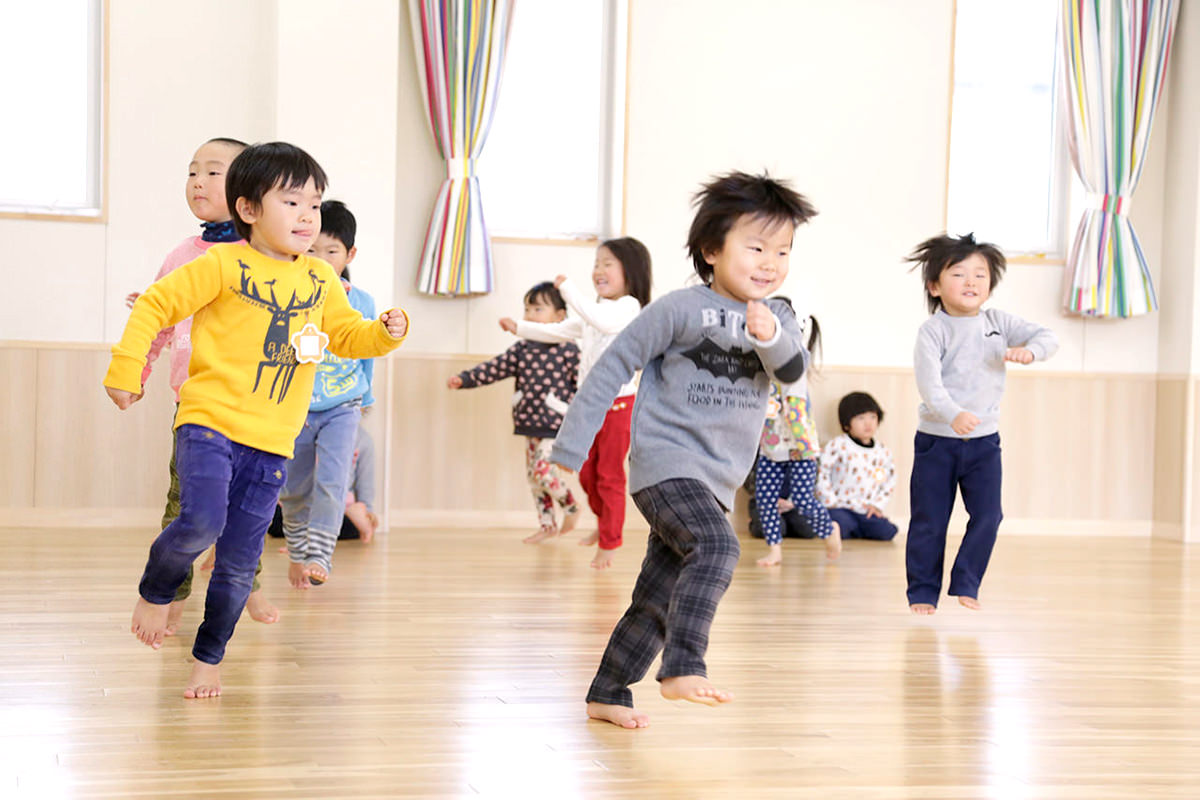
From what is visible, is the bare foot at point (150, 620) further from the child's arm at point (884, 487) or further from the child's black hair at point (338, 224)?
the child's arm at point (884, 487)

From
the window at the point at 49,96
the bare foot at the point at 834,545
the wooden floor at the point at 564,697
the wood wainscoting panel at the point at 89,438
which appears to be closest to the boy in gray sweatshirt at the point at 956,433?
the wooden floor at the point at 564,697

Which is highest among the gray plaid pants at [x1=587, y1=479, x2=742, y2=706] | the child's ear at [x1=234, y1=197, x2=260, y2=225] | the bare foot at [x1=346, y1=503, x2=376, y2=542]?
the child's ear at [x1=234, y1=197, x2=260, y2=225]

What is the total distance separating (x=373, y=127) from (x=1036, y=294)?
3342 millimetres

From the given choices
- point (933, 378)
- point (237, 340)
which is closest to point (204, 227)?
point (237, 340)

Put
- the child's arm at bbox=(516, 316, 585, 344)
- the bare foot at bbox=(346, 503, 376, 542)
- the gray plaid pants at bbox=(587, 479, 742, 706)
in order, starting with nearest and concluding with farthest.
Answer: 1. the gray plaid pants at bbox=(587, 479, 742, 706)
2. the bare foot at bbox=(346, 503, 376, 542)
3. the child's arm at bbox=(516, 316, 585, 344)

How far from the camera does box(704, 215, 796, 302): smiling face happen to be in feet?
7.50

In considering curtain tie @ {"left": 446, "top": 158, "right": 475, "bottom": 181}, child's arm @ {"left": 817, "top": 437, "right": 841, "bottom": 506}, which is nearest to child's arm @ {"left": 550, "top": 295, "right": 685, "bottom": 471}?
curtain tie @ {"left": 446, "top": 158, "right": 475, "bottom": 181}

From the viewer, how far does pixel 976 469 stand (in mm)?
3771

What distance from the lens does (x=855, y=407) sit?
5949mm

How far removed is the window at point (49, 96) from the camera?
18.1 ft

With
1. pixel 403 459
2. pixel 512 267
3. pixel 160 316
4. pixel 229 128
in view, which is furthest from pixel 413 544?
pixel 160 316

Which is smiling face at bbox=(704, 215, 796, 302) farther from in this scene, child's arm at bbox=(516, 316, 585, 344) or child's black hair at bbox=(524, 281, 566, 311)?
child's black hair at bbox=(524, 281, 566, 311)

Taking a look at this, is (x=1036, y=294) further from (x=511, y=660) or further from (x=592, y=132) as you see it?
(x=511, y=660)

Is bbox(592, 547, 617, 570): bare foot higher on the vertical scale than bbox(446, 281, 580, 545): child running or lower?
lower
